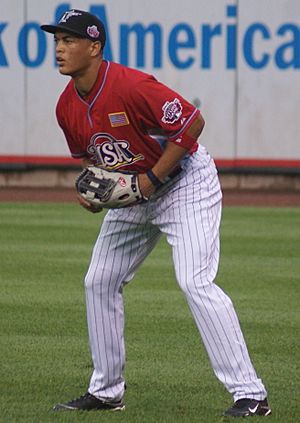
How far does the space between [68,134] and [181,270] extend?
788 millimetres

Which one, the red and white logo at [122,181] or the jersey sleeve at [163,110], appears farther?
the red and white logo at [122,181]

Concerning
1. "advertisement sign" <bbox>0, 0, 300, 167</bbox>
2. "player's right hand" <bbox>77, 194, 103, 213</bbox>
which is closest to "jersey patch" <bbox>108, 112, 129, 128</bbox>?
"player's right hand" <bbox>77, 194, 103, 213</bbox>

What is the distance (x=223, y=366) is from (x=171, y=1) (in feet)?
43.6

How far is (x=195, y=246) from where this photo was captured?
5.48 m

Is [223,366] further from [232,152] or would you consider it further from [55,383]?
[232,152]

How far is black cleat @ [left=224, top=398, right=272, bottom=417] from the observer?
17.9ft

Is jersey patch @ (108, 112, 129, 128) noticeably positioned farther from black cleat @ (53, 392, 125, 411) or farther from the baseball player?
black cleat @ (53, 392, 125, 411)

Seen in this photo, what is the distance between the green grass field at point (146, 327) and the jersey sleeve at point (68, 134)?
1.12 metres

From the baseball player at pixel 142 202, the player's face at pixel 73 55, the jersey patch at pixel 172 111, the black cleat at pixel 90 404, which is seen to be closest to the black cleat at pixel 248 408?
the baseball player at pixel 142 202

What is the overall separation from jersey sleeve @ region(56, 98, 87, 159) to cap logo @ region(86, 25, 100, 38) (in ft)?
1.05

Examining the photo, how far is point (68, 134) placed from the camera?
18.7 feet

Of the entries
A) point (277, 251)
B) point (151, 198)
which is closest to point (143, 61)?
point (277, 251)

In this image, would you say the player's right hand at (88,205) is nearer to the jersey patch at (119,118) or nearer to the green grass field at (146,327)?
the jersey patch at (119,118)

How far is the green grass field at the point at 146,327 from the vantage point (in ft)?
19.3
